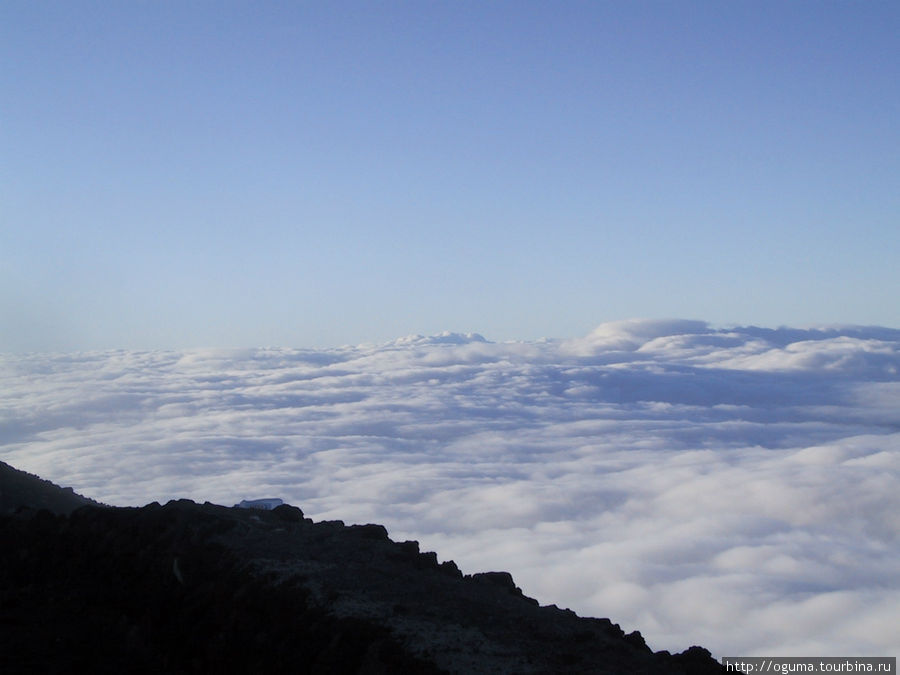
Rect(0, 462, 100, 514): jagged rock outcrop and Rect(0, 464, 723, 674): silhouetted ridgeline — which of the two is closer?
Rect(0, 464, 723, 674): silhouetted ridgeline

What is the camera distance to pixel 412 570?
16.2 metres

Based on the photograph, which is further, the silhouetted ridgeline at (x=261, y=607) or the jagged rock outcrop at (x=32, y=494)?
the jagged rock outcrop at (x=32, y=494)

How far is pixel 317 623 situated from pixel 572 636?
4273mm

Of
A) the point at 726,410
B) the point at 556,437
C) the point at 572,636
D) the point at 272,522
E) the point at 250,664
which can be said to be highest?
the point at 726,410

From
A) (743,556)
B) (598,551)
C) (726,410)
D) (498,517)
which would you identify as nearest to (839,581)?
(743,556)

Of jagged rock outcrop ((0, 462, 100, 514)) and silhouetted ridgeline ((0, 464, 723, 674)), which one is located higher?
jagged rock outcrop ((0, 462, 100, 514))

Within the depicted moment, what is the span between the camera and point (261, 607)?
14.2 meters

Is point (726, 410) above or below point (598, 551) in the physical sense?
above

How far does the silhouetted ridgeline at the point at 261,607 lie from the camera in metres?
12.5

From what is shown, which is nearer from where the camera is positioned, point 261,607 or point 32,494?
point 261,607

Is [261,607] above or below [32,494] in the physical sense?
below

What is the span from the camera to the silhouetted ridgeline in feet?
41.0

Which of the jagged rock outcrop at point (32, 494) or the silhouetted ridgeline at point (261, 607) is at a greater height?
the jagged rock outcrop at point (32, 494)

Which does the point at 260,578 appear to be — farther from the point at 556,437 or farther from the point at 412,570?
the point at 556,437
